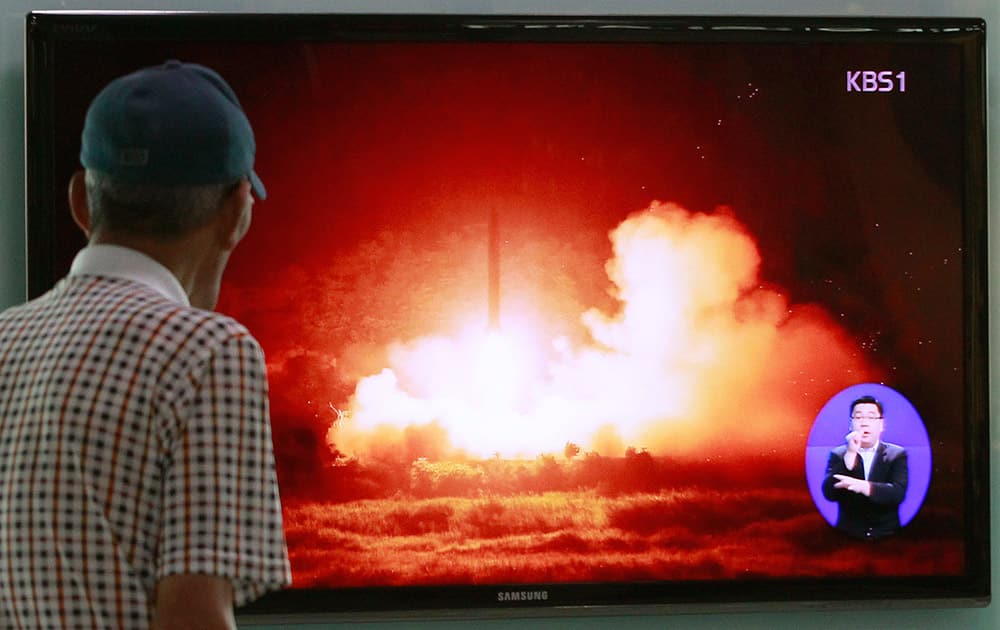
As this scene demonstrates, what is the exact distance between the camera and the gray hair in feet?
3.44

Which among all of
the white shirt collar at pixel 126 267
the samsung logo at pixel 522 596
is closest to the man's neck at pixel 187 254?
the white shirt collar at pixel 126 267

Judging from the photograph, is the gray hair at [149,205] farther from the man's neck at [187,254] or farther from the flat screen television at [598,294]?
the flat screen television at [598,294]

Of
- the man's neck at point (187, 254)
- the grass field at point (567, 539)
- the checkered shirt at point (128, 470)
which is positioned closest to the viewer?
the checkered shirt at point (128, 470)

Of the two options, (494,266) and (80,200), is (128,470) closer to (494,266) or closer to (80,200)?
(80,200)

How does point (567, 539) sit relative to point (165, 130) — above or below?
below

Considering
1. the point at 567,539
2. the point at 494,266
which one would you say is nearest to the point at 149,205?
the point at 494,266

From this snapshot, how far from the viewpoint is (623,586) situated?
7.72ft

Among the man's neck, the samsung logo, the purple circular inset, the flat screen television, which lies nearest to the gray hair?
the man's neck

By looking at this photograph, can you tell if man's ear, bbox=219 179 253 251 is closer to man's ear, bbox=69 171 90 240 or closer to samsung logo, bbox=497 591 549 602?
man's ear, bbox=69 171 90 240

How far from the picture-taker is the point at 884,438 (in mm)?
2406

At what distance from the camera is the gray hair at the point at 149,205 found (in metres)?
1.05

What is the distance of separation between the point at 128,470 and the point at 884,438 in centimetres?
180

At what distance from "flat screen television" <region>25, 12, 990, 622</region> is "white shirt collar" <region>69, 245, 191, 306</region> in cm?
127

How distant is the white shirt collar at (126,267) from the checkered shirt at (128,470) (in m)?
0.07
